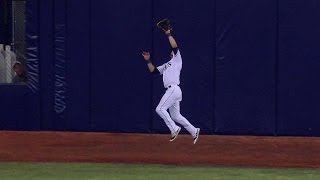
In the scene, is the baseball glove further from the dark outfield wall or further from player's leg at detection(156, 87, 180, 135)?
player's leg at detection(156, 87, 180, 135)

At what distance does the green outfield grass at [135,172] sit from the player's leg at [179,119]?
2.67 ft

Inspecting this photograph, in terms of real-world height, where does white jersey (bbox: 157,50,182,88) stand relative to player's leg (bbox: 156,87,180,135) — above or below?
above

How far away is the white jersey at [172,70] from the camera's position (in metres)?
14.8

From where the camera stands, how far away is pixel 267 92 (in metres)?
15.6

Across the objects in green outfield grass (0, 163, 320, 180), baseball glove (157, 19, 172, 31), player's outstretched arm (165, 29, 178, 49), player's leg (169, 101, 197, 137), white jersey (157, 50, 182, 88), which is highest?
baseball glove (157, 19, 172, 31)

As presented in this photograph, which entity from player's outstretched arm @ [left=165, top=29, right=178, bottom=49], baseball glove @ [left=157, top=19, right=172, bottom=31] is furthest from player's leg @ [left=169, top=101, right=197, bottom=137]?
baseball glove @ [left=157, top=19, right=172, bottom=31]

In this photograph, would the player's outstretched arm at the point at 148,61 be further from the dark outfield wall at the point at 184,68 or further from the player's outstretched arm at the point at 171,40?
the dark outfield wall at the point at 184,68

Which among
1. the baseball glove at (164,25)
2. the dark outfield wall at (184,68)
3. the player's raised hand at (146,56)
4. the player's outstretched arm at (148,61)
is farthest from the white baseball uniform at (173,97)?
the dark outfield wall at (184,68)

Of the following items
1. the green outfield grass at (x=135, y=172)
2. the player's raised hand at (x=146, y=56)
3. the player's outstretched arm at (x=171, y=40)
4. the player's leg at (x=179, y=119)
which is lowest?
the green outfield grass at (x=135, y=172)

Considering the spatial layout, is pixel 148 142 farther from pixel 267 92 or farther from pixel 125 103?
pixel 267 92

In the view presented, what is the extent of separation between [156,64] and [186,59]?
548mm

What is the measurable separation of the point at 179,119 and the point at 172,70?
84cm

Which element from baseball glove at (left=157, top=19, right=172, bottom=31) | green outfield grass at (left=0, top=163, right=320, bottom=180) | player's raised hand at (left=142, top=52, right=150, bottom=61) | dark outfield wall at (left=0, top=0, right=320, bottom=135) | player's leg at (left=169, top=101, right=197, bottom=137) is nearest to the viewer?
green outfield grass at (left=0, top=163, right=320, bottom=180)

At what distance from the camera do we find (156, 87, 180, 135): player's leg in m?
14.8
